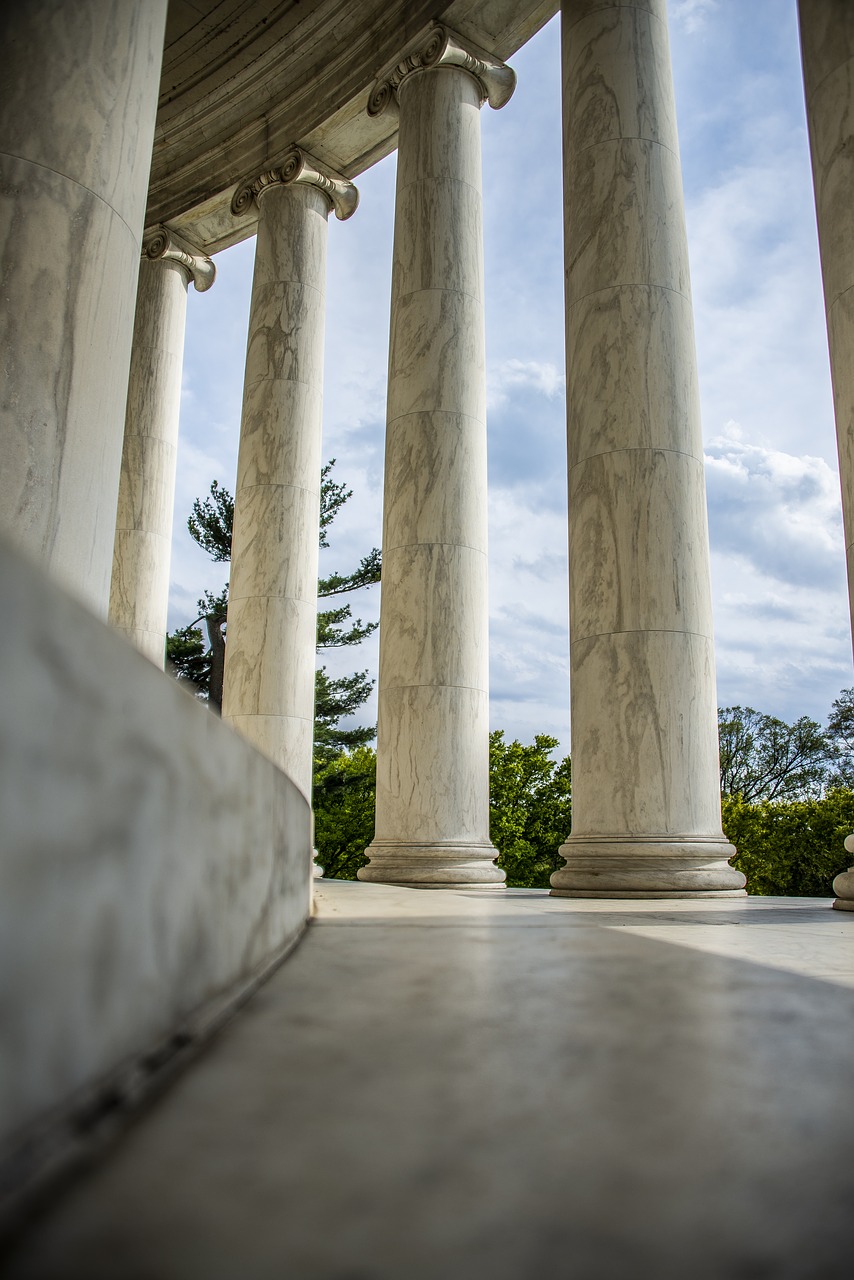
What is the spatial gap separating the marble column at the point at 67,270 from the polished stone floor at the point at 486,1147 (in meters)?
62.8

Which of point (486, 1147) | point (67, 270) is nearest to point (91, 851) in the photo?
point (486, 1147)

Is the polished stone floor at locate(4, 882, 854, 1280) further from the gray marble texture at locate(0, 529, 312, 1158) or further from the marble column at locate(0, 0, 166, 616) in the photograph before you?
the marble column at locate(0, 0, 166, 616)

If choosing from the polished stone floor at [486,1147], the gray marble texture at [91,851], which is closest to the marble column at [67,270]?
the polished stone floor at [486,1147]

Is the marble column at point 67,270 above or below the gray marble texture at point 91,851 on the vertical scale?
above

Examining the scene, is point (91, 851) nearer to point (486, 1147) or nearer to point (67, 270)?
point (486, 1147)

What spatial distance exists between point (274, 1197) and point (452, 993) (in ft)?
122

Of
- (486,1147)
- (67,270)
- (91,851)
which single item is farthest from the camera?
(67,270)

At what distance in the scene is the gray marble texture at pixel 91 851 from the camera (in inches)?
1011

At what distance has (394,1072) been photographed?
4025cm

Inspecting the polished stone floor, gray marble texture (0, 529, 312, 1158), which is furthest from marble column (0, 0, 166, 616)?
gray marble texture (0, 529, 312, 1158)

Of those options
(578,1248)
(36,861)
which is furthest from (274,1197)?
(36,861)

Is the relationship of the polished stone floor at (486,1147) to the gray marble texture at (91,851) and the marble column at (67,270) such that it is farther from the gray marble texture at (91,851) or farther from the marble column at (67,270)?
the marble column at (67,270)

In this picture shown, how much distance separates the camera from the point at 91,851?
1219 inches

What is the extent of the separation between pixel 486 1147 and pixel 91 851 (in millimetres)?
16326
